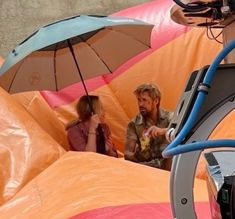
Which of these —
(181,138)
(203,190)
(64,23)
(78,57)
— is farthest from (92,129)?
(181,138)

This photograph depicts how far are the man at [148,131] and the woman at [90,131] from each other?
4.6 inches

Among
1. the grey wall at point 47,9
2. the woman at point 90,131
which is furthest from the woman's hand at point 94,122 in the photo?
the grey wall at point 47,9

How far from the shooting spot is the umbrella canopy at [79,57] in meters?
2.17

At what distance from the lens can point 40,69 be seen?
2.24 meters

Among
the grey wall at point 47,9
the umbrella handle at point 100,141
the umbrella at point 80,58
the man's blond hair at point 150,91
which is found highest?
the grey wall at point 47,9

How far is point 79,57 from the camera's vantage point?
2303 mm

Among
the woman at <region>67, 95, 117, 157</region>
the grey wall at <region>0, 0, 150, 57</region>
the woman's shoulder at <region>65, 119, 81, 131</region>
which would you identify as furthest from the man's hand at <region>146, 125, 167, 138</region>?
the grey wall at <region>0, 0, 150, 57</region>

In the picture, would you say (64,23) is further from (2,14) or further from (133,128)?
(2,14)

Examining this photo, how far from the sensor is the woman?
220cm

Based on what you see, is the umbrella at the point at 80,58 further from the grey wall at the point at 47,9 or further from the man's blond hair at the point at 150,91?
the grey wall at the point at 47,9

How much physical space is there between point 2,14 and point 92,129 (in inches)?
48.9

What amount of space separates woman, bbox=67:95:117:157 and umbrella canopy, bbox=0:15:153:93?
14cm

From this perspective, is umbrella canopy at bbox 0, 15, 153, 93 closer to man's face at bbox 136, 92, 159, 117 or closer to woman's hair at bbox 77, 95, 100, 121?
woman's hair at bbox 77, 95, 100, 121

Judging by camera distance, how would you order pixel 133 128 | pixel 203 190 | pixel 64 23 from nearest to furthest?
pixel 203 190
pixel 64 23
pixel 133 128
